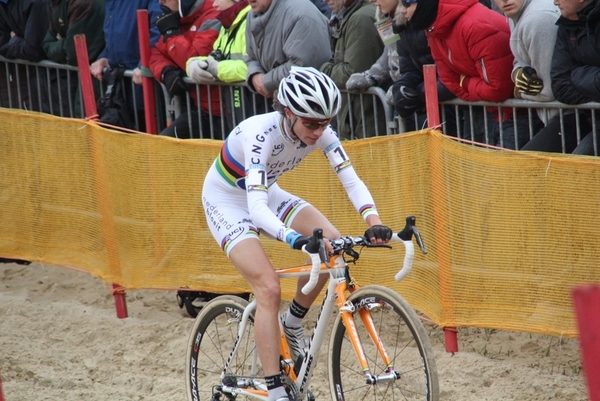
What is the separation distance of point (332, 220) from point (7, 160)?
374 centimetres

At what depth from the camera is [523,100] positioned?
6.59 meters

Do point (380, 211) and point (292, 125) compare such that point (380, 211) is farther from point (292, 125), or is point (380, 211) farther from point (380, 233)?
point (380, 233)

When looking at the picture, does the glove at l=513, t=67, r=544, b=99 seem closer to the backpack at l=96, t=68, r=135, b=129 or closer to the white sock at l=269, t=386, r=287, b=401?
the white sock at l=269, t=386, r=287, b=401

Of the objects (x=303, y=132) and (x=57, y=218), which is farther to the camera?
(x=57, y=218)

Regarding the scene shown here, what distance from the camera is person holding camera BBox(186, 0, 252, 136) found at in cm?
852

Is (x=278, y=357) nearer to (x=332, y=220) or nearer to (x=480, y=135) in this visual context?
(x=332, y=220)

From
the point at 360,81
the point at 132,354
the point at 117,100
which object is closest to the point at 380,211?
the point at 360,81

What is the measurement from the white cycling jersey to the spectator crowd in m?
1.64

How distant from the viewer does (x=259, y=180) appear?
17.0 ft

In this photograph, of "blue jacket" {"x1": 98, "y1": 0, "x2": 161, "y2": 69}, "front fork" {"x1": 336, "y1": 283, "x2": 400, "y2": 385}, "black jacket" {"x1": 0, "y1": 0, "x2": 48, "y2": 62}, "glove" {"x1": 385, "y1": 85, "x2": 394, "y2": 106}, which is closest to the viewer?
"front fork" {"x1": 336, "y1": 283, "x2": 400, "y2": 385}

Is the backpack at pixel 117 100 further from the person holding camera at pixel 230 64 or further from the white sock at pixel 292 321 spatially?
the white sock at pixel 292 321

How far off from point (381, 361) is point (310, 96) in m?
1.46

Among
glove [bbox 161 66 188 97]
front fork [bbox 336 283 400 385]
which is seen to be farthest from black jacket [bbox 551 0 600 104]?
glove [bbox 161 66 188 97]

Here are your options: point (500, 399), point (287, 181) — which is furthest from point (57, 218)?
point (500, 399)
